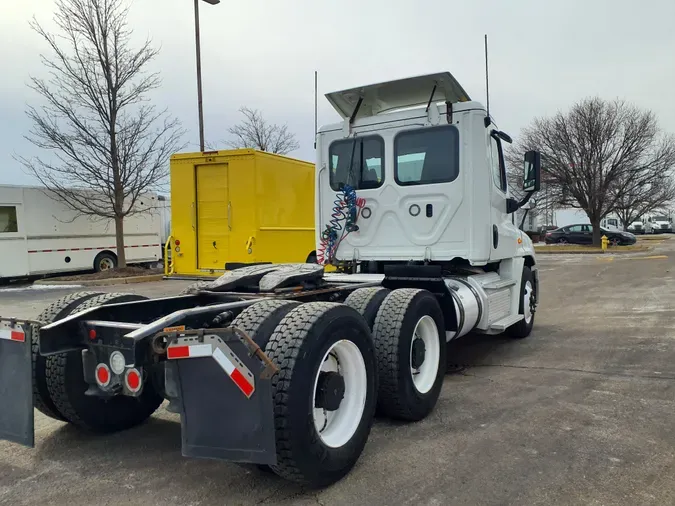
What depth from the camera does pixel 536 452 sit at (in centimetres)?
369

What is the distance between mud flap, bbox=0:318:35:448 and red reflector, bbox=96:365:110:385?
0.36 metres

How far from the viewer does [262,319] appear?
316 centimetres

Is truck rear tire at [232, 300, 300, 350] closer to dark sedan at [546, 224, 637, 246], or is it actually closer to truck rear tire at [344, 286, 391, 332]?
truck rear tire at [344, 286, 391, 332]

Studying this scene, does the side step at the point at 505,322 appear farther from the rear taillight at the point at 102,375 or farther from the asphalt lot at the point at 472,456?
the rear taillight at the point at 102,375

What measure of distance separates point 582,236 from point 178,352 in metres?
37.7

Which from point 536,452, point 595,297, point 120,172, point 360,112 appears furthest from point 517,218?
point 120,172

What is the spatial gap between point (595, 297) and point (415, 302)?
8834 mm

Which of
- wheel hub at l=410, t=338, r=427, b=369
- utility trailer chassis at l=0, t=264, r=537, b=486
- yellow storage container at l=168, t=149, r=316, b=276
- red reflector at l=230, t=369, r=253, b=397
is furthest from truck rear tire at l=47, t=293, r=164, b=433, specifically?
yellow storage container at l=168, t=149, r=316, b=276

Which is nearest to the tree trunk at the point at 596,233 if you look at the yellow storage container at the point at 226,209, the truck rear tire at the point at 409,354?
the yellow storage container at the point at 226,209

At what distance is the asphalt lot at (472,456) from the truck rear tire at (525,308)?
1.35 metres

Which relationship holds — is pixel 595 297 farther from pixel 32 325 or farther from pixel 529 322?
pixel 32 325

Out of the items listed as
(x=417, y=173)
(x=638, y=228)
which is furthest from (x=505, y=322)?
(x=638, y=228)

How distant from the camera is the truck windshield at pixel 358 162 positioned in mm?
6234

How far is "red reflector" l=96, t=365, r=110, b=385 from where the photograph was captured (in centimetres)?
333
